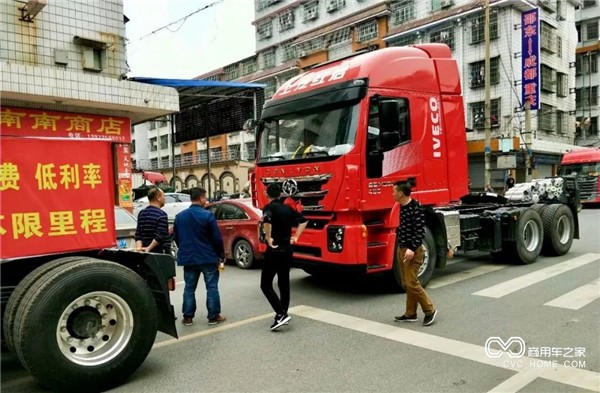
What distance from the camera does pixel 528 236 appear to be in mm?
9133

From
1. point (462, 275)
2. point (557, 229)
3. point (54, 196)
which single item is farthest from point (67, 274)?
point (557, 229)

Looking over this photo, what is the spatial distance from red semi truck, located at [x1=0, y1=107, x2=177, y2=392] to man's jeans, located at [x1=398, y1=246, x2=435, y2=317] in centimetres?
253

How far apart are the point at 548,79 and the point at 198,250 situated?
30372 mm

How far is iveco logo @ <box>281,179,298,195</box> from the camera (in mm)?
6672

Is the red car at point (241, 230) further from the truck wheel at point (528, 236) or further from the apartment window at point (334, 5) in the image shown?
the apartment window at point (334, 5)

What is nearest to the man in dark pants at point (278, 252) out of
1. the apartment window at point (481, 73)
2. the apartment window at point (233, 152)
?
the apartment window at point (481, 73)

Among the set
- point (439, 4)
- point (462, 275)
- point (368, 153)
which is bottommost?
point (462, 275)

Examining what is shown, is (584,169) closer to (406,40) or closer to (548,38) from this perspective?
(548,38)

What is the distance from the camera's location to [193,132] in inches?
749

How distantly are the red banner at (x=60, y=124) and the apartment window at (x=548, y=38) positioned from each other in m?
26.3

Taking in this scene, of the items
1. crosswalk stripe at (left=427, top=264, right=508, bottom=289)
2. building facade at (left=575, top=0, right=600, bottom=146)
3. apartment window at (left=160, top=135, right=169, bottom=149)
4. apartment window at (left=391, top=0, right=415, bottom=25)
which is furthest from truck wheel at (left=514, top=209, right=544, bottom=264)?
apartment window at (left=160, top=135, right=169, bottom=149)

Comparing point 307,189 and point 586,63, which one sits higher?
point 586,63

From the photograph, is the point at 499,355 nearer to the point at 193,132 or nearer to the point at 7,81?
the point at 7,81

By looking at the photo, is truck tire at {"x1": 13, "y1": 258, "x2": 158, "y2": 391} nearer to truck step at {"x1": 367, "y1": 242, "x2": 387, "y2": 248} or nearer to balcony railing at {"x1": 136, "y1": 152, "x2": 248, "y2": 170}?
truck step at {"x1": 367, "y1": 242, "x2": 387, "y2": 248}
